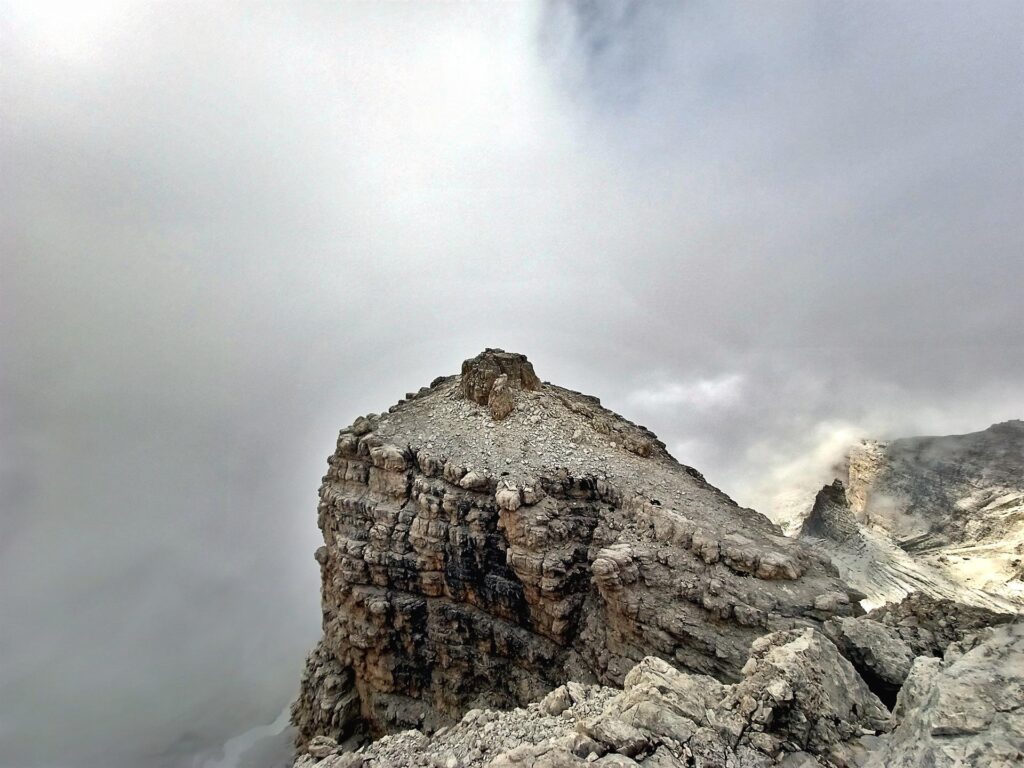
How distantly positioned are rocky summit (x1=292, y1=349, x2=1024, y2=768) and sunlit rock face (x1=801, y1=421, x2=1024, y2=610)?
3686 millimetres

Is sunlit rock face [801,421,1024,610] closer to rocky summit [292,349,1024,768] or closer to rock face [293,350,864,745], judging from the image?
rocky summit [292,349,1024,768]

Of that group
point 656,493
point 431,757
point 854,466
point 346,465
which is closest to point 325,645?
point 346,465

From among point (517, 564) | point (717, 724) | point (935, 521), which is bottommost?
point (717, 724)

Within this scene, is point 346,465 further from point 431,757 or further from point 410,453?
point 431,757

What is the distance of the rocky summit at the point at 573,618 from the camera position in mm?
8727

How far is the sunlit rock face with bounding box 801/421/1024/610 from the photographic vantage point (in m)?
25.1

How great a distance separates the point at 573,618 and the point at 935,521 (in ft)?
112

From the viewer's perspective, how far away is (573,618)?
2119 cm

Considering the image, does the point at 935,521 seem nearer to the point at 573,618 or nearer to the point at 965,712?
the point at 573,618

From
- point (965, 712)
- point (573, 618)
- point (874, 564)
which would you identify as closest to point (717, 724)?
point (965, 712)

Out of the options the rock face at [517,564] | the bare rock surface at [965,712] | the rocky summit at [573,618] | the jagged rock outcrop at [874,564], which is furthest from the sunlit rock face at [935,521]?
the bare rock surface at [965,712]

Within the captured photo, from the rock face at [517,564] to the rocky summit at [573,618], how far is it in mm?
112

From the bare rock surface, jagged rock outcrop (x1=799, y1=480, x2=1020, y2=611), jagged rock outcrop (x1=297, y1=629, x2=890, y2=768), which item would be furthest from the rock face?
the bare rock surface

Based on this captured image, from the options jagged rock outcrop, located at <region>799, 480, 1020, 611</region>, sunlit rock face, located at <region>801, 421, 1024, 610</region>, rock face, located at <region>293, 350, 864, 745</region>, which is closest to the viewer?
rock face, located at <region>293, 350, 864, 745</region>
